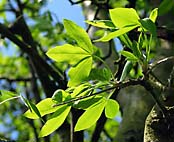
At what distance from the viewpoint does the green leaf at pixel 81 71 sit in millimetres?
1091

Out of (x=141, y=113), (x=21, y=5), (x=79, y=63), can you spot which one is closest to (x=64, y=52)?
(x=79, y=63)

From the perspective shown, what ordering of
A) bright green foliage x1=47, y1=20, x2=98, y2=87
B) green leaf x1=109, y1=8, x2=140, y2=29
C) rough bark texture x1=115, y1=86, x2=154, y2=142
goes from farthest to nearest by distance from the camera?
rough bark texture x1=115, y1=86, x2=154, y2=142
bright green foliage x1=47, y1=20, x2=98, y2=87
green leaf x1=109, y1=8, x2=140, y2=29

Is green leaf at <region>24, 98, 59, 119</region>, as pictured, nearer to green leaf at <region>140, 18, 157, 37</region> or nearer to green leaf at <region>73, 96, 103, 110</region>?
green leaf at <region>73, 96, 103, 110</region>

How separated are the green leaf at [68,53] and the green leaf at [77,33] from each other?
22 millimetres

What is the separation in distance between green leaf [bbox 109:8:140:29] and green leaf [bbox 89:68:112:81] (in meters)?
0.14

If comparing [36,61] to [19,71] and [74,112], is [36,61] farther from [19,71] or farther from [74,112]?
[19,71]

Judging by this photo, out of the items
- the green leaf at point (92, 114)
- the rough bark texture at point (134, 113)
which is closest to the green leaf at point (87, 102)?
the green leaf at point (92, 114)

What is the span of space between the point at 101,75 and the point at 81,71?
0.18 ft

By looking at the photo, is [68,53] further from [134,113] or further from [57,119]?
[134,113]

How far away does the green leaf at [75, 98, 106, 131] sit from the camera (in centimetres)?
105

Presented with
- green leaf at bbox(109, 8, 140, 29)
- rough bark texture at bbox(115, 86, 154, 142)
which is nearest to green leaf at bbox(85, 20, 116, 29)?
green leaf at bbox(109, 8, 140, 29)

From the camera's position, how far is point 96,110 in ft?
3.47

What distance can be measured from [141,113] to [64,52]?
0.82m

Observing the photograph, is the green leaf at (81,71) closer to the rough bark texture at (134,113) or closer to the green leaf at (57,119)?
the green leaf at (57,119)
